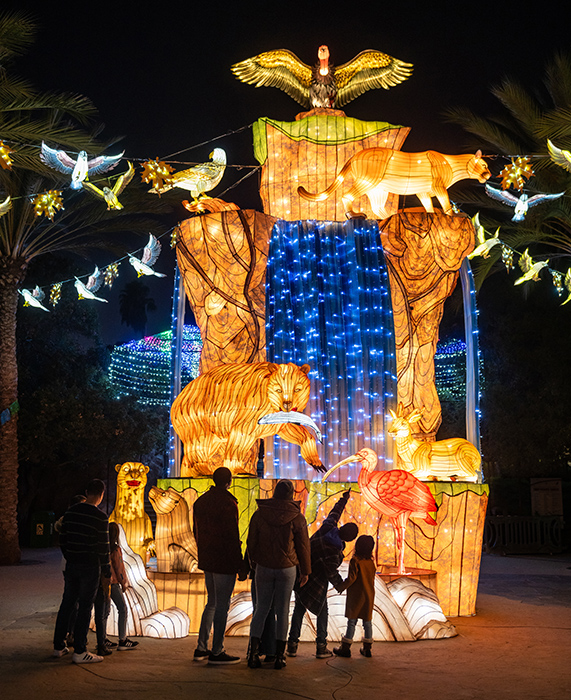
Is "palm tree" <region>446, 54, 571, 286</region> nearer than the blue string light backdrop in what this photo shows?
No

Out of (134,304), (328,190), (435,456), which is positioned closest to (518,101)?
(328,190)

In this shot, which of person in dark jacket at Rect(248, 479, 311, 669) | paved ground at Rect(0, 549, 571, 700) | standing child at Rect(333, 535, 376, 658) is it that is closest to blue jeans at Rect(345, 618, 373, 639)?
standing child at Rect(333, 535, 376, 658)

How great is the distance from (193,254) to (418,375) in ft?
11.8

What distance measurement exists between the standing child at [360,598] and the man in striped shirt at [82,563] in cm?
208

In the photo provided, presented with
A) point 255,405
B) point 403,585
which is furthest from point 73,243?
point 403,585

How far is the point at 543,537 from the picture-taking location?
1894 cm

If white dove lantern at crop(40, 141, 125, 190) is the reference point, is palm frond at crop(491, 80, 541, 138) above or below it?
above

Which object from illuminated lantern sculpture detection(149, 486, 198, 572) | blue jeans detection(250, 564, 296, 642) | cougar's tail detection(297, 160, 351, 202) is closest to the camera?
blue jeans detection(250, 564, 296, 642)

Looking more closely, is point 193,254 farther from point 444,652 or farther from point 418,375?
point 444,652

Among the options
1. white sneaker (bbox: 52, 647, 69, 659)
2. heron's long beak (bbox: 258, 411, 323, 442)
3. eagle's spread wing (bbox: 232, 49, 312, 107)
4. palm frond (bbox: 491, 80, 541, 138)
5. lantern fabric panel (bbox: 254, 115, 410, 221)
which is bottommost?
white sneaker (bbox: 52, 647, 69, 659)

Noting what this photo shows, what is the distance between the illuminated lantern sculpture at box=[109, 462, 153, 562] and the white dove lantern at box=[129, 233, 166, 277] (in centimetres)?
331

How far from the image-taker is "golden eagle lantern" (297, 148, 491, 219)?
10469 mm

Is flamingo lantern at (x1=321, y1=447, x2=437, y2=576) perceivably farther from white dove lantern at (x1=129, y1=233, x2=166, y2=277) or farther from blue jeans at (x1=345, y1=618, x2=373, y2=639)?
white dove lantern at (x1=129, y1=233, x2=166, y2=277)

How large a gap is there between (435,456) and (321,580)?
3564 mm
